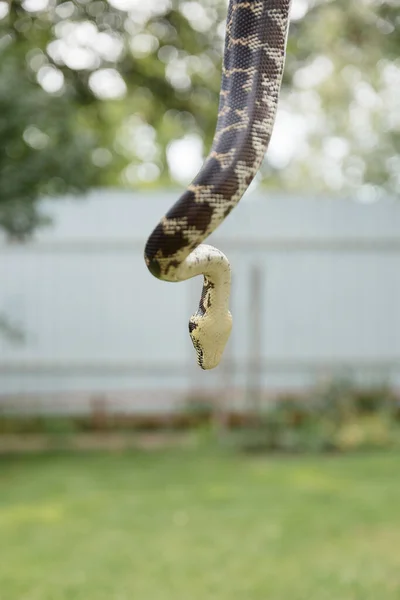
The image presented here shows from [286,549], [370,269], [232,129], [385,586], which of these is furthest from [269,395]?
[232,129]

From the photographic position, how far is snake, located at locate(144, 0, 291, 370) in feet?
5.78

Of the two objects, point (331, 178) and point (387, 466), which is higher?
Answer: point (331, 178)

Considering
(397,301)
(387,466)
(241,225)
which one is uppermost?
(241,225)

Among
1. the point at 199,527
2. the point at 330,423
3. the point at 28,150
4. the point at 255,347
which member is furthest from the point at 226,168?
the point at 255,347

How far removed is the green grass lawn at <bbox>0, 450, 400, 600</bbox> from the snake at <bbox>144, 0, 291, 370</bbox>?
5935mm

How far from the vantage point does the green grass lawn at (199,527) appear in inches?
307

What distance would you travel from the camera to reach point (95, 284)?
16141mm

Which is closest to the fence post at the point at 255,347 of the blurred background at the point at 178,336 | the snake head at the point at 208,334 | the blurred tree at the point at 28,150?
the blurred background at the point at 178,336

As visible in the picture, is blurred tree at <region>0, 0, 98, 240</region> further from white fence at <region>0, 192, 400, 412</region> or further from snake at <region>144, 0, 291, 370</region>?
snake at <region>144, 0, 291, 370</region>

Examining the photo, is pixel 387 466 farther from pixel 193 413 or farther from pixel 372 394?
pixel 193 413

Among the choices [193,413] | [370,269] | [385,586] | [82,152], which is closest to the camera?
[385,586]

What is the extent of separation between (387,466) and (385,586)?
199 inches

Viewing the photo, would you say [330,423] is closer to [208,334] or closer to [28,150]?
[28,150]

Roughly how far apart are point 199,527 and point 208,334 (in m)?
7.91
